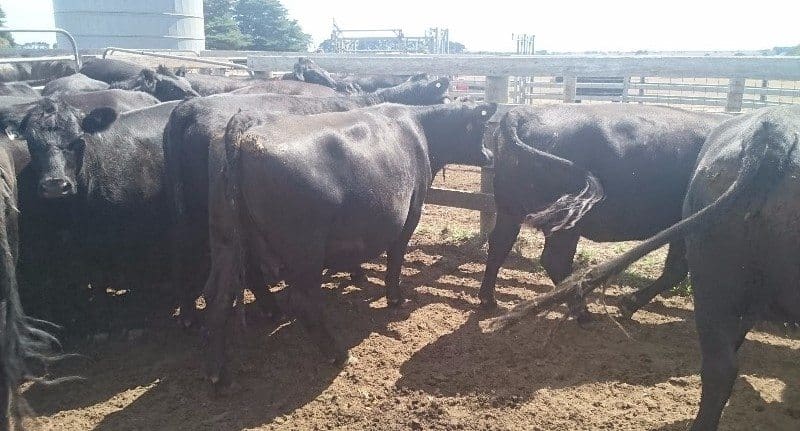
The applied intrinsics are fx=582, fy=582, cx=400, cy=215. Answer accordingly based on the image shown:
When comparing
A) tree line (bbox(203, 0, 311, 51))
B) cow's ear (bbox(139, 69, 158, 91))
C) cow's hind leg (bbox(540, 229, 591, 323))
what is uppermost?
tree line (bbox(203, 0, 311, 51))

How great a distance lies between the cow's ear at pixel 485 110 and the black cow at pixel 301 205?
4.98ft

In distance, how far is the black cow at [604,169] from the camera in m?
4.42

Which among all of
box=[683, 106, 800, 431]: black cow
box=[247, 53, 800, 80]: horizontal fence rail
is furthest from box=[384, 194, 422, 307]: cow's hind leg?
box=[247, 53, 800, 80]: horizontal fence rail

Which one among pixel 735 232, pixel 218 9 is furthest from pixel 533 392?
Result: pixel 218 9

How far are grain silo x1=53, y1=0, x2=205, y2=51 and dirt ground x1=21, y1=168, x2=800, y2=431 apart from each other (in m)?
24.4

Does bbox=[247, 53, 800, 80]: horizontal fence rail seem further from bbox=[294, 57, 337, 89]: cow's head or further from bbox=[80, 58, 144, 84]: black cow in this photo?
bbox=[80, 58, 144, 84]: black cow

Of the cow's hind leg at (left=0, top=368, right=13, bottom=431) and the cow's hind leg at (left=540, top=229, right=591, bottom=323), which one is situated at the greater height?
the cow's hind leg at (left=540, top=229, right=591, bottom=323)

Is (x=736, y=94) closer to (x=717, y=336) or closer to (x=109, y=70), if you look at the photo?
(x=717, y=336)

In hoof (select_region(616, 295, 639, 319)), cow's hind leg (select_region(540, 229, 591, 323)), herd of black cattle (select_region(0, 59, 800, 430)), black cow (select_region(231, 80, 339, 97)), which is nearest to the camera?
herd of black cattle (select_region(0, 59, 800, 430))

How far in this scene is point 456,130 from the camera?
5699 mm

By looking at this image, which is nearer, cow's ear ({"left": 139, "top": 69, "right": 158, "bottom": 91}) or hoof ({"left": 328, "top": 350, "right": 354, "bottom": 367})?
hoof ({"left": 328, "top": 350, "right": 354, "bottom": 367})

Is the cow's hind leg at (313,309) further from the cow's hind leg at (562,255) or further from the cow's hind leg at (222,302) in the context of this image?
the cow's hind leg at (562,255)

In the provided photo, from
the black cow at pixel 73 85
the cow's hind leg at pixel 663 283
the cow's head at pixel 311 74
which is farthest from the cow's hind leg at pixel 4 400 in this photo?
the cow's head at pixel 311 74

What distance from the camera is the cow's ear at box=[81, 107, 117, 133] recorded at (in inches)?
178
